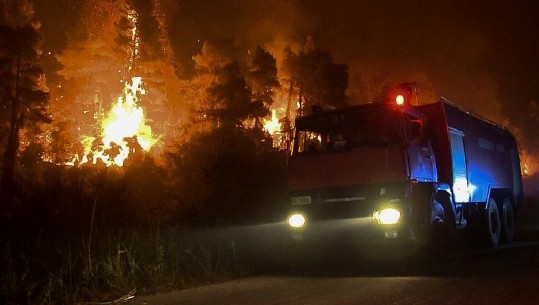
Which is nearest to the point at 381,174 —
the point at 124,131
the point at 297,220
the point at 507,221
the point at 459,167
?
the point at 297,220

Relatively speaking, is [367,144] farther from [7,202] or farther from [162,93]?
[162,93]

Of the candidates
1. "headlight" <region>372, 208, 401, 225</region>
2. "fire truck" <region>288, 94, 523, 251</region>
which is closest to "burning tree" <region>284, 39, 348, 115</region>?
"fire truck" <region>288, 94, 523, 251</region>

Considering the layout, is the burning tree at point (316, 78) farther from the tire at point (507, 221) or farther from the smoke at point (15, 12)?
the tire at point (507, 221)

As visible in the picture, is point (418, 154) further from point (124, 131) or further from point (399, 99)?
point (124, 131)

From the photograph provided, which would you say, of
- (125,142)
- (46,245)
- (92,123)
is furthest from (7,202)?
(92,123)

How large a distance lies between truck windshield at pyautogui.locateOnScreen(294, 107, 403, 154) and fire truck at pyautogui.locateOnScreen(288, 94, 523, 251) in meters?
0.02

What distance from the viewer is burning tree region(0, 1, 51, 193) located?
27812 millimetres

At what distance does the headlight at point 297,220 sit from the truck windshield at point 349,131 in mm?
1405

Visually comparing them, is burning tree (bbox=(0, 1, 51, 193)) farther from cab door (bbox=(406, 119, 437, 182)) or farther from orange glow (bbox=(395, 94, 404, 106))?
cab door (bbox=(406, 119, 437, 182))

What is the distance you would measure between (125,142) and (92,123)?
4640 mm

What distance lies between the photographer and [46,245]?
10.2 m

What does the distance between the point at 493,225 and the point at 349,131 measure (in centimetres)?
661

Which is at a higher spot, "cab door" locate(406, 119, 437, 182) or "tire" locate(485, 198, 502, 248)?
"cab door" locate(406, 119, 437, 182)

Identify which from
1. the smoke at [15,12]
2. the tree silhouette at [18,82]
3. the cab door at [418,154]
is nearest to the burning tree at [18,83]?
the tree silhouette at [18,82]
